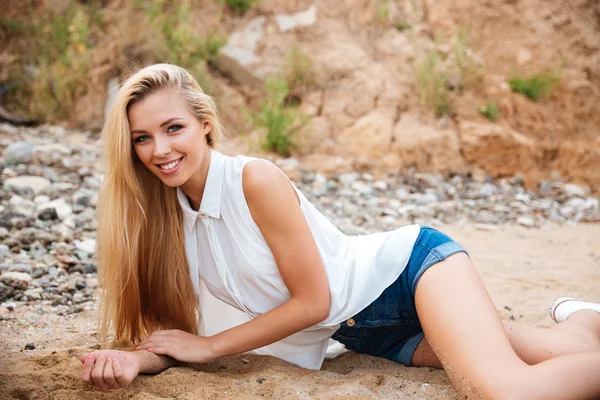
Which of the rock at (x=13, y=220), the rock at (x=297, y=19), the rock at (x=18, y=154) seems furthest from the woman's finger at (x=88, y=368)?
the rock at (x=297, y=19)

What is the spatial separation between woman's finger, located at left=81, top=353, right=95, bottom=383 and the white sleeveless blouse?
545 mm

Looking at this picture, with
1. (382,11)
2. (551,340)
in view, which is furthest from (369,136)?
(551,340)

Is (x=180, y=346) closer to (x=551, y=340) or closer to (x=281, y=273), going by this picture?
(x=281, y=273)

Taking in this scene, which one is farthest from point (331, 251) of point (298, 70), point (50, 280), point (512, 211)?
point (298, 70)

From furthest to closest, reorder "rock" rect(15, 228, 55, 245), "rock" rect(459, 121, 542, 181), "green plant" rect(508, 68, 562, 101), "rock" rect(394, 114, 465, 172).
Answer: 1. "green plant" rect(508, 68, 562, 101)
2. "rock" rect(459, 121, 542, 181)
3. "rock" rect(394, 114, 465, 172)
4. "rock" rect(15, 228, 55, 245)

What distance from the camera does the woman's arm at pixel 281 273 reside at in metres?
2.29

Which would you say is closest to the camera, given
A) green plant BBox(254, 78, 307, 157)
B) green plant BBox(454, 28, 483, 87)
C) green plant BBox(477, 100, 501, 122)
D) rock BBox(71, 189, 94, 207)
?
rock BBox(71, 189, 94, 207)

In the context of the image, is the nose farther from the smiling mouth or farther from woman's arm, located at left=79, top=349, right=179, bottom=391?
woman's arm, located at left=79, top=349, right=179, bottom=391

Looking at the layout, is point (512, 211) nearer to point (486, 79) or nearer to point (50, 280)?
point (486, 79)

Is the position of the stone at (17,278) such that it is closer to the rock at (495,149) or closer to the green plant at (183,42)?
the green plant at (183,42)

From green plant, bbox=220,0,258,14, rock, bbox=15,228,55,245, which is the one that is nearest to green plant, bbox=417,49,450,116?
green plant, bbox=220,0,258,14

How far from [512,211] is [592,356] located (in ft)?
14.5

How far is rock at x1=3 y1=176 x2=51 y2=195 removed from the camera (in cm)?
511

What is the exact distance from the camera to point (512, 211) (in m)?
6.29
